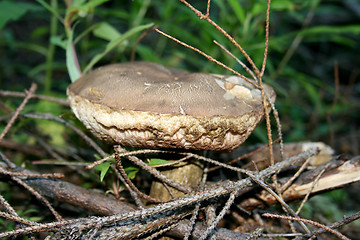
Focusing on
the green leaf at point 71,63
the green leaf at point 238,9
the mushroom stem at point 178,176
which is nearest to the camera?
the mushroom stem at point 178,176

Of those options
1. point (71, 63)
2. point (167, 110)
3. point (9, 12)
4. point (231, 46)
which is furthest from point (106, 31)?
point (167, 110)

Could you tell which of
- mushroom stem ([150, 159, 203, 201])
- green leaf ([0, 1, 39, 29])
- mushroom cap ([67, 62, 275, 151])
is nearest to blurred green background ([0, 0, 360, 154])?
green leaf ([0, 1, 39, 29])

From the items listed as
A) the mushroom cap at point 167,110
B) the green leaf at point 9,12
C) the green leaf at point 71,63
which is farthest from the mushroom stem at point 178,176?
the green leaf at point 9,12

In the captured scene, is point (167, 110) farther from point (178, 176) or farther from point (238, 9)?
point (238, 9)

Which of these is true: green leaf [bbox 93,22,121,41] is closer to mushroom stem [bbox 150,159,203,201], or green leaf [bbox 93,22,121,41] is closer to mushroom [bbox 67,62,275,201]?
mushroom [bbox 67,62,275,201]

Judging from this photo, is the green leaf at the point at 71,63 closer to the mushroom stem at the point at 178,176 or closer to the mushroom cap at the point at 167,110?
the mushroom cap at the point at 167,110

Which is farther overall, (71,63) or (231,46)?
(231,46)

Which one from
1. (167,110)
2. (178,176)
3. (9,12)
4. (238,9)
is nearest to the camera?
(167,110)

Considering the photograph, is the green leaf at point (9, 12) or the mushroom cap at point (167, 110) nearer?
the mushroom cap at point (167, 110)

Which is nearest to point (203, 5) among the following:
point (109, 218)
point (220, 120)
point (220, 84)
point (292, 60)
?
point (292, 60)
